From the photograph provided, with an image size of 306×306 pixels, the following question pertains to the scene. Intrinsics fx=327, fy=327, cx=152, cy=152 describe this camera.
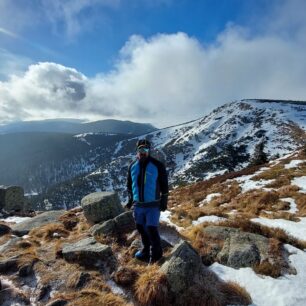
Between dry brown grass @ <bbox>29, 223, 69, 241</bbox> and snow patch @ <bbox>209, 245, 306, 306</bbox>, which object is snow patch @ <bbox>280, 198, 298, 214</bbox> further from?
dry brown grass @ <bbox>29, 223, 69, 241</bbox>

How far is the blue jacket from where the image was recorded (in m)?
9.25

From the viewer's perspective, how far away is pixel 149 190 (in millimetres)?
9250

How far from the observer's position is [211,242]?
10.6m

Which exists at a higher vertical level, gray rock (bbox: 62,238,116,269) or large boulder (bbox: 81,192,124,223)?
large boulder (bbox: 81,192,124,223)

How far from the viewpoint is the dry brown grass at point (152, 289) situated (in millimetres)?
7645

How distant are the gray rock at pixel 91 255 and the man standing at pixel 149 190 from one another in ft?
4.42

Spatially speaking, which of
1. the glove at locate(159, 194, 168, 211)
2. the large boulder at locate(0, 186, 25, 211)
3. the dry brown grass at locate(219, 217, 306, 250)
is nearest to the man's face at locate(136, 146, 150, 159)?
the glove at locate(159, 194, 168, 211)

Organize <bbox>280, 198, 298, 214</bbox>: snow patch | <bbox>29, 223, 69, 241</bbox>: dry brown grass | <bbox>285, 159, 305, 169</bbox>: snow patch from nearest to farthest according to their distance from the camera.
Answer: <bbox>29, 223, 69, 241</bbox>: dry brown grass < <bbox>280, 198, 298, 214</bbox>: snow patch < <bbox>285, 159, 305, 169</bbox>: snow patch

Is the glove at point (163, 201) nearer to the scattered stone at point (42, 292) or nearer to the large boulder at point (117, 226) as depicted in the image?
the large boulder at point (117, 226)

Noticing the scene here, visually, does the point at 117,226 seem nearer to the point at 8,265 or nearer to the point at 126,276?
the point at 126,276

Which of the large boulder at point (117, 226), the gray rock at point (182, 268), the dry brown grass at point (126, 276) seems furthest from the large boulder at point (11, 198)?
the gray rock at point (182, 268)

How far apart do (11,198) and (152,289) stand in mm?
30370

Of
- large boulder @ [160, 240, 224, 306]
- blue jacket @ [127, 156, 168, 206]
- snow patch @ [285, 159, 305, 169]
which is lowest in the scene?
large boulder @ [160, 240, 224, 306]

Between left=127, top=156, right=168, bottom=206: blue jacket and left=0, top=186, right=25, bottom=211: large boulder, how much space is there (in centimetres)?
2848
